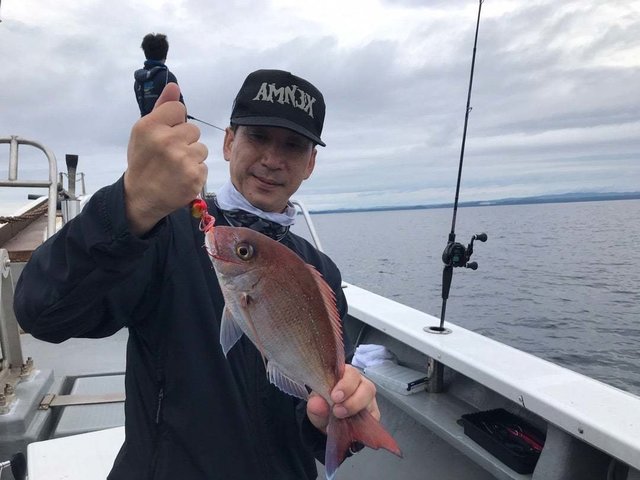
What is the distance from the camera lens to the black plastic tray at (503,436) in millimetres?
2939

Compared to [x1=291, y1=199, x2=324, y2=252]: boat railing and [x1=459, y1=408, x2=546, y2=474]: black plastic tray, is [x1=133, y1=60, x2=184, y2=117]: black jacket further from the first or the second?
[x1=291, y1=199, x2=324, y2=252]: boat railing

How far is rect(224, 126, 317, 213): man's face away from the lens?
198 cm

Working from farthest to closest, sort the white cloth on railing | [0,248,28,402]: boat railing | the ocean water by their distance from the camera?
1. the ocean water
2. the white cloth on railing
3. [0,248,28,402]: boat railing

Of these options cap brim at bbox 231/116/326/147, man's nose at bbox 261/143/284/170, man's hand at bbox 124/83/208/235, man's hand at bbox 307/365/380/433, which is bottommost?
man's hand at bbox 307/365/380/433

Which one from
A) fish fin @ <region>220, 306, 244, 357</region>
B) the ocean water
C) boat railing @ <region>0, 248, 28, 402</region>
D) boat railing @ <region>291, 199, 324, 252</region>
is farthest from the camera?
the ocean water

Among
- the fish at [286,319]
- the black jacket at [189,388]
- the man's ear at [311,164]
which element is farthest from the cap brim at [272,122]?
the fish at [286,319]

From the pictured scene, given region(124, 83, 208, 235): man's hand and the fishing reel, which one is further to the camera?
the fishing reel

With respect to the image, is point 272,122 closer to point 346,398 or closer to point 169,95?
point 169,95

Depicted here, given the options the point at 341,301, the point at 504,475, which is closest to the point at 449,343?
the point at 504,475

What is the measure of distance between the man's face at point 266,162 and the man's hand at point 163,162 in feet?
2.56

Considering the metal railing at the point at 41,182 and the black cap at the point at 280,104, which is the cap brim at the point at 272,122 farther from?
the metal railing at the point at 41,182

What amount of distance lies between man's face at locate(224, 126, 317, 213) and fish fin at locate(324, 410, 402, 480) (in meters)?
0.89

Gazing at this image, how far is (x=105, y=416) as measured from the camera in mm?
3678

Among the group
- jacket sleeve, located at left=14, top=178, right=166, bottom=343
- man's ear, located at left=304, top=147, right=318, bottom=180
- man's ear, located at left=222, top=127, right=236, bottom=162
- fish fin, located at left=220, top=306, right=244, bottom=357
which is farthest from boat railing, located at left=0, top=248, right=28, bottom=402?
fish fin, located at left=220, top=306, right=244, bottom=357
